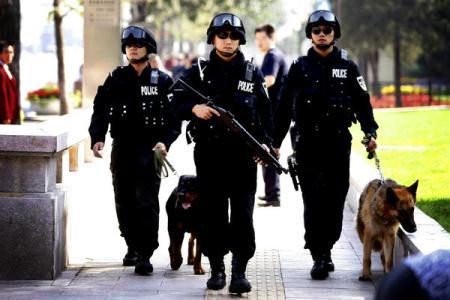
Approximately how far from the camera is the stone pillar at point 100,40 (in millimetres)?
17031

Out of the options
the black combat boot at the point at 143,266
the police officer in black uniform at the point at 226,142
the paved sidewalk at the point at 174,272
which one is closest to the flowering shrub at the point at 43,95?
the paved sidewalk at the point at 174,272

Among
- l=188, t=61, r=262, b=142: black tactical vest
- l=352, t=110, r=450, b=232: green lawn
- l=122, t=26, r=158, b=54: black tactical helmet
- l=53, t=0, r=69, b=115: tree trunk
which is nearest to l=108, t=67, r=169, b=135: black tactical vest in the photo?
l=122, t=26, r=158, b=54: black tactical helmet

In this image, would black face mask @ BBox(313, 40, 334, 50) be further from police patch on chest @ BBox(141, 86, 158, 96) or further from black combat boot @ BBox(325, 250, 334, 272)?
black combat boot @ BBox(325, 250, 334, 272)

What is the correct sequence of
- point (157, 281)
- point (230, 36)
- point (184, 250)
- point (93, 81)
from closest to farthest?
point (230, 36) → point (157, 281) → point (184, 250) → point (93, 81)

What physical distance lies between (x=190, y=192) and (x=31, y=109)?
27.3 m

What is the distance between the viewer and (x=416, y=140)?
21906mm

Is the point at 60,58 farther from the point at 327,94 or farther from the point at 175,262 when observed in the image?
the point at 327,94

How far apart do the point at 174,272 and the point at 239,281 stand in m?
1.06

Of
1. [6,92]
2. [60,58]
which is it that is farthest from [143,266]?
[60,58]

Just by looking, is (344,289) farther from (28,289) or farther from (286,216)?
(286,216)

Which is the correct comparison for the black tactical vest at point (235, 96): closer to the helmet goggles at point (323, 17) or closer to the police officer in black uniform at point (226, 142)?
the police officer in black uniform at point (226, 142)

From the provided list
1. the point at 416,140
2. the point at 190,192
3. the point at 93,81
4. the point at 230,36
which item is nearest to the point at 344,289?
the point at 190,192

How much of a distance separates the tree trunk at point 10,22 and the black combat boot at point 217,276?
34.2 ft

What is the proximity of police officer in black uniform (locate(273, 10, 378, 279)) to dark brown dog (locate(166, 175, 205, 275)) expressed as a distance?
0.73m
